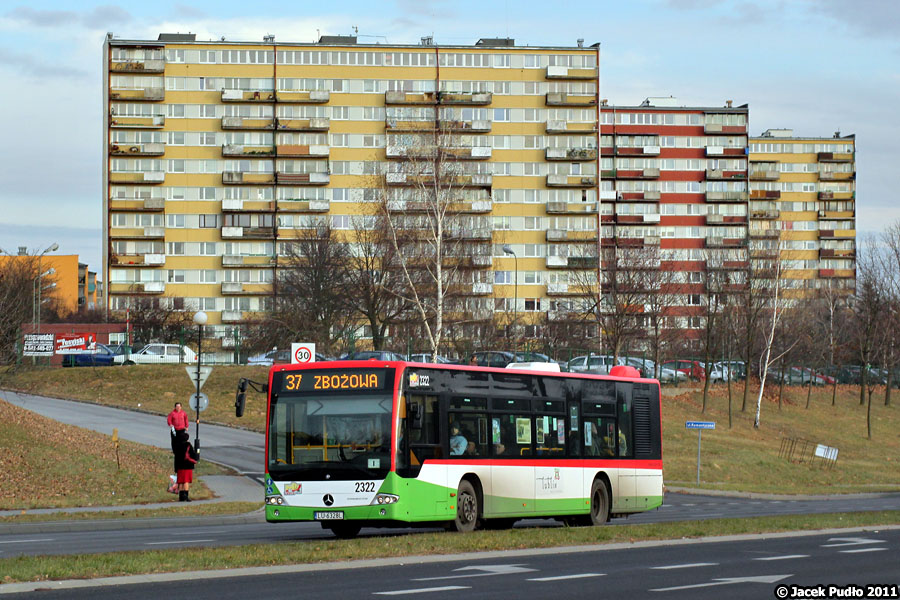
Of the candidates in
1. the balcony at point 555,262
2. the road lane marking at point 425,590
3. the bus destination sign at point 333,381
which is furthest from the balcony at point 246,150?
the road lane marking at point 425,590

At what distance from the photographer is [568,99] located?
12256 cm

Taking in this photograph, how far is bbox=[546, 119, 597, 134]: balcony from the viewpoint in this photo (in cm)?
12244

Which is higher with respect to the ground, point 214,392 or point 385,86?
point 385,86

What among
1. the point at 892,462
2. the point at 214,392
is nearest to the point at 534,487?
the point at 214,392

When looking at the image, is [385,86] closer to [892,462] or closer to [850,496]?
[892,462]

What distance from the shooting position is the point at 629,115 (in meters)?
144

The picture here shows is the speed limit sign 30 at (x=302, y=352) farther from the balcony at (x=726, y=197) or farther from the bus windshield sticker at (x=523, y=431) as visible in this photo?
the balcony at (x=726, y=197)

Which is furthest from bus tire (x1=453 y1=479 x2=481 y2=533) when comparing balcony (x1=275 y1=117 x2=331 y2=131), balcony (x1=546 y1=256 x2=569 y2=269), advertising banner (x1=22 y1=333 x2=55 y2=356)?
balcony (x1=546 y1=256 x2=569 y2=269)

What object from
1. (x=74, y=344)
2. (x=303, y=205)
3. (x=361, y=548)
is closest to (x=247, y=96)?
(x=303, y=205)

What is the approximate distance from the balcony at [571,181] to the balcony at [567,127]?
4563 millimetres

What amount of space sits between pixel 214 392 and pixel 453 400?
3908 centimetres

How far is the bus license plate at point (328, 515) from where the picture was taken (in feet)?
64.7

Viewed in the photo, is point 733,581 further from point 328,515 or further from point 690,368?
point 690,368

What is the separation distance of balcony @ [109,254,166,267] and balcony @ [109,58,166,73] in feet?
58.2
